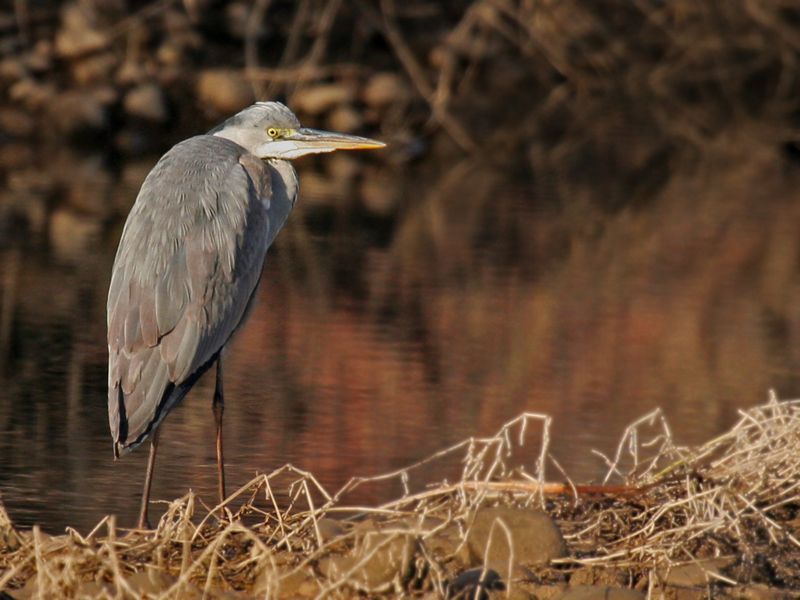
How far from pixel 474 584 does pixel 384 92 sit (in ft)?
36.6

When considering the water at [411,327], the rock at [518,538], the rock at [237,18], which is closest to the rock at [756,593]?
the rock at [518,538]

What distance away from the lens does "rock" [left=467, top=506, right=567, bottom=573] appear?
4273 millimetres

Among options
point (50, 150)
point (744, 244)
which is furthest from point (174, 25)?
point (744, 244)

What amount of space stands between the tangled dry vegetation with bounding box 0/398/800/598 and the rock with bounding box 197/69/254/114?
965 centimetres

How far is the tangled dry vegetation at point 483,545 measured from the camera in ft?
12.6

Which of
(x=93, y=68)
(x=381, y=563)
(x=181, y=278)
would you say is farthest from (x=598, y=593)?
(x=93, y=68)

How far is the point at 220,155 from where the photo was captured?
5215mm

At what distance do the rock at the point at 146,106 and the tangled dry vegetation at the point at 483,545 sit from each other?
363 inches

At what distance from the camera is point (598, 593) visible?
4.09 meters

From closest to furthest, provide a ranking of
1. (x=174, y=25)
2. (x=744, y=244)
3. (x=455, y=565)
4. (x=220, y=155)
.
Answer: (x=455, y=565) < (x=220, y=155) < (x=744, y=244) < (x=174, y=25)

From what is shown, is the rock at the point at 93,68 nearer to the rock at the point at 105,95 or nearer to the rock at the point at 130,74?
the rock at the point at 130,74

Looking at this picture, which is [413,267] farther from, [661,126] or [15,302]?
[661,126]

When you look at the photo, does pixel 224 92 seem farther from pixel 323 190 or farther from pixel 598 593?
pixel 598 593

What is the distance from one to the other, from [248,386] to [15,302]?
1.79 meters
